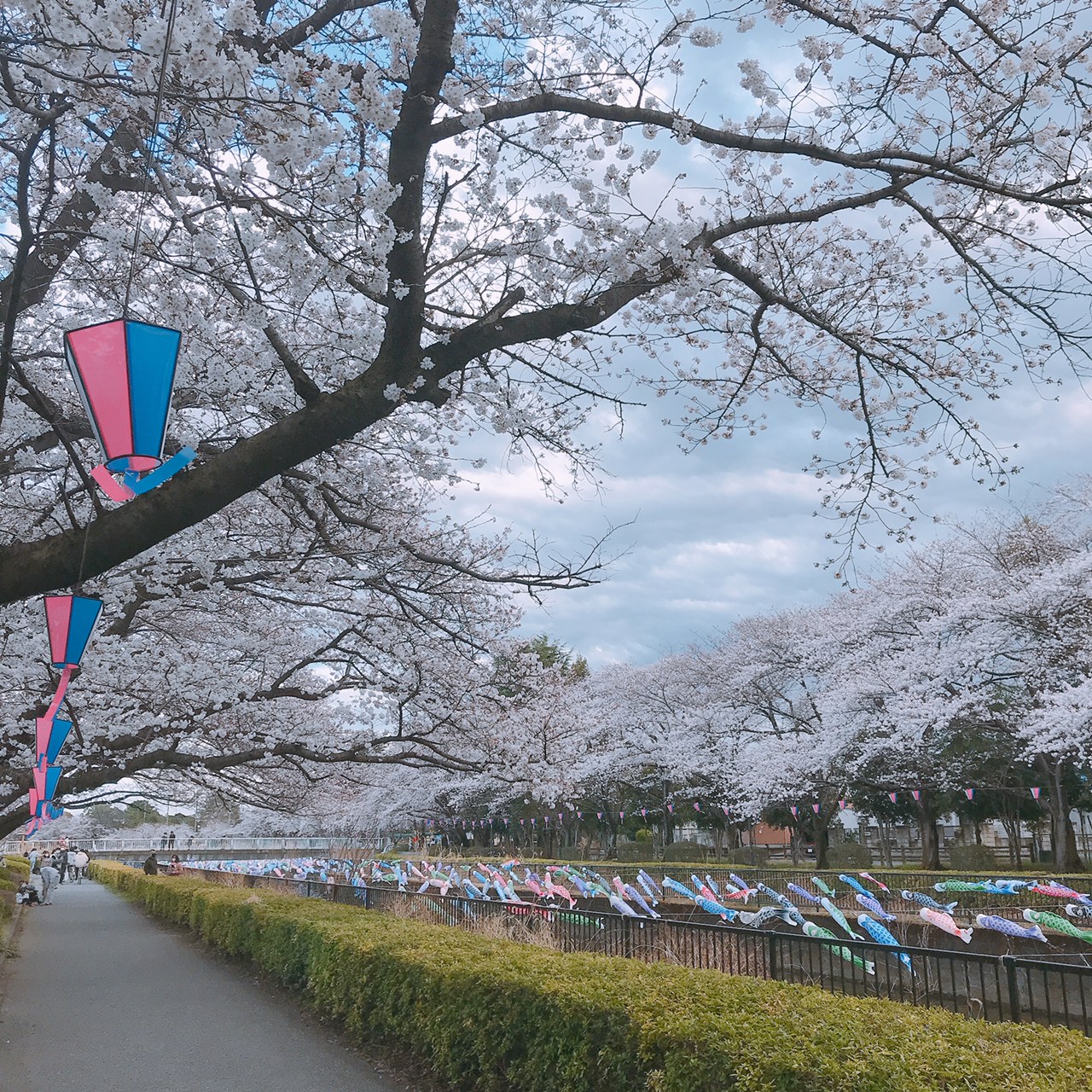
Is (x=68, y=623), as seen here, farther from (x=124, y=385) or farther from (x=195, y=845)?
(x=195, y=845)

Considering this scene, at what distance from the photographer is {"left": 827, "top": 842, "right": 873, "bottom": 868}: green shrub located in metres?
27.5

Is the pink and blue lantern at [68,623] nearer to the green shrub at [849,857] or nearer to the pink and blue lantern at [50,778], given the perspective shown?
the pink and blue lantern at [50,778]

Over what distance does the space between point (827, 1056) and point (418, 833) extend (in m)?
45.2

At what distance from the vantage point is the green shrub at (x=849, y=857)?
1082 inches

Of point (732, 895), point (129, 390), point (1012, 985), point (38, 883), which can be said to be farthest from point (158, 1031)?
point (38, 883)

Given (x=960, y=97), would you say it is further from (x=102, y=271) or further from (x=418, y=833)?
(x=418, y=833)

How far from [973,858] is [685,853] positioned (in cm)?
1104

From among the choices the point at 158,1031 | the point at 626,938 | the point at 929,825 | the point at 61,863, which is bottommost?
the point at 61,863

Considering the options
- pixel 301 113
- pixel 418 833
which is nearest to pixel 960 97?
pixel 301 113

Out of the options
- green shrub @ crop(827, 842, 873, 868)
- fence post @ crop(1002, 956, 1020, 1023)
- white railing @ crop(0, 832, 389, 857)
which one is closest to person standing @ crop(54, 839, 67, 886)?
white railing @ crop(0, 832, 389, 857)

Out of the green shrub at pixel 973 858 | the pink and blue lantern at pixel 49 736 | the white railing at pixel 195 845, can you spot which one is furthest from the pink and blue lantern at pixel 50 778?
the white railing at pixel 195 845

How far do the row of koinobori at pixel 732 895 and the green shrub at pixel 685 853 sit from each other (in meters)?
10.7

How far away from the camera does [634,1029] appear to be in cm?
400

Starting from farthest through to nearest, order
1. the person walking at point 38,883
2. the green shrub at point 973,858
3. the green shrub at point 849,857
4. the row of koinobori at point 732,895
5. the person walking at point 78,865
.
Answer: the person walking at point 78,865 → the green shrub at point 849,857 → the green shrub at point 973,858 → the person walking at point 38,883 → the row of koinobori at point 732,895
